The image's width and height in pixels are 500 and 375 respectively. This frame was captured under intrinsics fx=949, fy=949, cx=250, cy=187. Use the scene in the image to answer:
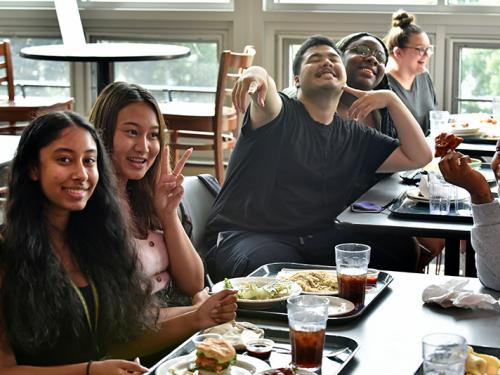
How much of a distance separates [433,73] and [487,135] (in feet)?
5.07

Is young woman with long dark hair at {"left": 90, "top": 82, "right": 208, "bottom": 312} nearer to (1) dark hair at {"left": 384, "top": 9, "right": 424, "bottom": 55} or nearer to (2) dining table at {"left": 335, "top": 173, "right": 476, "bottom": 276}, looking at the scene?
(2) dining table at {"left": 335, "top": 173, "right": 476, "bottom": 276}

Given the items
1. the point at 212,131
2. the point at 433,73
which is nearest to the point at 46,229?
the point at 212,131

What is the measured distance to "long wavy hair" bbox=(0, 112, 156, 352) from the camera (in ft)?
6.19

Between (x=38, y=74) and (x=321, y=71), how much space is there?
12.9 feet

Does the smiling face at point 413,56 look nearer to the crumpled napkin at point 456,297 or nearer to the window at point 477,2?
the window at point 477,2

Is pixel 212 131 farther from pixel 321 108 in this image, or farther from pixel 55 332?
pixel 55 332

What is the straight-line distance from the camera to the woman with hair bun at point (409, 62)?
16.0 ft

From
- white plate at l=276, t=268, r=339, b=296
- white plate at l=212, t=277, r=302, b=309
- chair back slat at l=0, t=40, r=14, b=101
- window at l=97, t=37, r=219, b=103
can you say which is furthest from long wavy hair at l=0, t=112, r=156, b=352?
window at l=97, t=37, r=219, b=103

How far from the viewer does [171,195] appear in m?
2.45

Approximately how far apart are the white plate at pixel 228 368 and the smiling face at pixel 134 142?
759 millimetres

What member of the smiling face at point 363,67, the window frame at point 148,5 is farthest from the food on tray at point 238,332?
the window frame at point 148,5

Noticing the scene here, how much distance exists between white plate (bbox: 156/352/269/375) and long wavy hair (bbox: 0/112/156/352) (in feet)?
0.97

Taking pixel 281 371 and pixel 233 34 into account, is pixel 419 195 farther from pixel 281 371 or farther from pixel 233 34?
pixel 233 34

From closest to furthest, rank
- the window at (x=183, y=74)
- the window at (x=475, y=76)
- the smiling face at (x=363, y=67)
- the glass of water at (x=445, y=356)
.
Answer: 1. the glass of water at (x=445, y=356)
2. the smiling face at (x=363, y=67)
3. the window at (x=475, y=76)
4. the window at (x=183, y=74)
